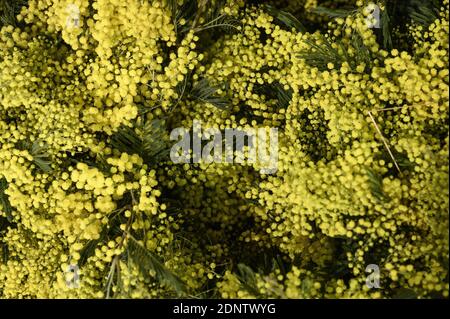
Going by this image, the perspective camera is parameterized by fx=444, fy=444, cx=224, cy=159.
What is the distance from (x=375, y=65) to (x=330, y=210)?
2.82 feet

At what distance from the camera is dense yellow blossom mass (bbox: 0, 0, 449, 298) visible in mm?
2303

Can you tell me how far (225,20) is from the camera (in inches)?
111

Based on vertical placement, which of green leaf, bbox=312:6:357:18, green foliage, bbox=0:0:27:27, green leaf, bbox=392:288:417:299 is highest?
green foliage, bbox=0:0:27:27

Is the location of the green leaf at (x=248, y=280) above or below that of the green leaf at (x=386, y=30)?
below

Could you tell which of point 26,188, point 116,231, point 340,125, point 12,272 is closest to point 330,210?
point 340,125

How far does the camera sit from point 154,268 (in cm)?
228

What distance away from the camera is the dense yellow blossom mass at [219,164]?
90.7 inches
